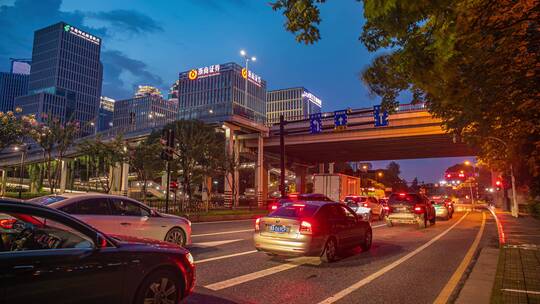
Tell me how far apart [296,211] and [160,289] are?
16.6 ft

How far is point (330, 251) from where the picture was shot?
914 centimetres

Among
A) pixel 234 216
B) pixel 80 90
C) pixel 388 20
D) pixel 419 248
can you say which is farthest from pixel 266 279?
pixel 80 90

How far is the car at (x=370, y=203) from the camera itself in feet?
80.3

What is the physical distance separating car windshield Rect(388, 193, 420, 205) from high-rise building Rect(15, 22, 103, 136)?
491ft

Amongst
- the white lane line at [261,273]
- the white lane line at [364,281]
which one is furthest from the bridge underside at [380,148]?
the white lane line at [261,273]

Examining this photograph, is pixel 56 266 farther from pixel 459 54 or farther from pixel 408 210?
pixel 408 210

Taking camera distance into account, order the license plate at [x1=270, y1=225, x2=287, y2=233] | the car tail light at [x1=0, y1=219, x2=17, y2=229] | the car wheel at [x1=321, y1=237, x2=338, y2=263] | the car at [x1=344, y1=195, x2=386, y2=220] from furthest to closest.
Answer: the car at [x1=344, y1=195, x2=386, y2=220] < the car wheel at [x1=321, y1=237, x2=338, y2=263] < the license plate at [x1=270, y1=225, x2=287, y2=233] < the car tail light at [x1=0, y1=219, x2=17, y2=229]

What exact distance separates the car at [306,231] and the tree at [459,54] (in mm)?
3141

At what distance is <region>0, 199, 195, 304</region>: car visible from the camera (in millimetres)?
3469

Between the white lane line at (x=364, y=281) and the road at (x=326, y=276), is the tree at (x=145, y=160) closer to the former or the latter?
the road at (x=326, y=276)

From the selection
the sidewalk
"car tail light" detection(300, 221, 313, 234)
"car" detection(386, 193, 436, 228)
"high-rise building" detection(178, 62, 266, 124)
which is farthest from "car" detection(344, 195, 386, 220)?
"high-rise building" detection(178, 62, 266, 124)

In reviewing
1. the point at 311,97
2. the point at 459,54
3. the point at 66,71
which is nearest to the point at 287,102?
the point at 311,97

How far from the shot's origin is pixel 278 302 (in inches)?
231

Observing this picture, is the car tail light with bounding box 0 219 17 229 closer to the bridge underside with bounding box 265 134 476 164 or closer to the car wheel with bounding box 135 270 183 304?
the car wheel with bounding box 135 270 183 304
